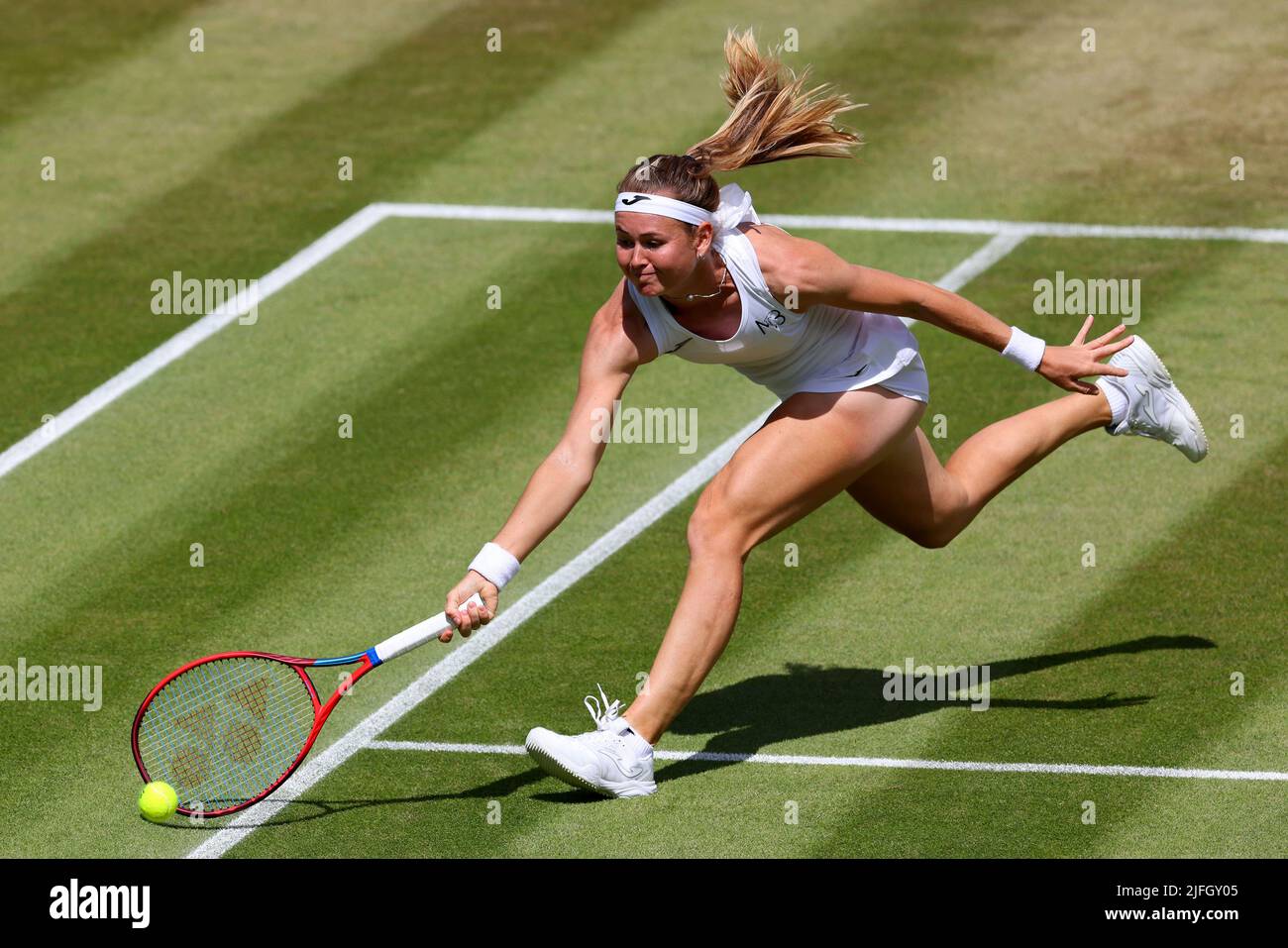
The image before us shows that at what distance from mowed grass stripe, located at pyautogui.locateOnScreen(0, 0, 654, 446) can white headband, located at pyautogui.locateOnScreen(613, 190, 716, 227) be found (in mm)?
4995

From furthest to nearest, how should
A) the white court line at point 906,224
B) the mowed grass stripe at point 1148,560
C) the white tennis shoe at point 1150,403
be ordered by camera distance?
the white court line at point 906,224 → the white tennis shoe at point 1150,403 → the mowed grass stripe at point 1148,560

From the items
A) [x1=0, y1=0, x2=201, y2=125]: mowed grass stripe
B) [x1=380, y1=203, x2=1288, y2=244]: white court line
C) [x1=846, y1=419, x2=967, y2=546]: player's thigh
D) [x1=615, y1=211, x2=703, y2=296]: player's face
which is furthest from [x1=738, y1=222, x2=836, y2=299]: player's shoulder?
[x1=0, y1=0, x2=201, y2=125]: mowed grass stripe

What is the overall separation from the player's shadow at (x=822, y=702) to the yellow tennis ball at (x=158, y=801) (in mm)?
1853

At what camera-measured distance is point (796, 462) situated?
8.12 metres

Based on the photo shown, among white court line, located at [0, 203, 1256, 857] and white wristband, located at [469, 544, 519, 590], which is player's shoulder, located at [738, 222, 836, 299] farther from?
white court line, located at [0, 203, 1256, 857]

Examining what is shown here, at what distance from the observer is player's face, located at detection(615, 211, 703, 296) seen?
7.88 meters

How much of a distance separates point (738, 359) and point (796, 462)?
1.51 ft

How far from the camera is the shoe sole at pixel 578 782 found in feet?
25.7

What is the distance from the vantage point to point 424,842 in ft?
25.8

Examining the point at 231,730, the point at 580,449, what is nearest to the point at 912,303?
the point at 580,449

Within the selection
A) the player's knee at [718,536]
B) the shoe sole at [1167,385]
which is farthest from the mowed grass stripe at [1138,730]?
the player's knee at [718,536]

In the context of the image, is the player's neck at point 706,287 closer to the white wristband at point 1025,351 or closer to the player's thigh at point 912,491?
the player's thigh at point 912,491

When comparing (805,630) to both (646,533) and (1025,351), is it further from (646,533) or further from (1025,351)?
(1025,351)

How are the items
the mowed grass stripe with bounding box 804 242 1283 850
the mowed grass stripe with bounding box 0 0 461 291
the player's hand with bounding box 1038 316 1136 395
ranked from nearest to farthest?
the player's hand with bounding box 1038 316 1136 395, the mowed grass stripe with bounding box 804 242 1283 850, the mowed grass stripe with bounding box 0 0 461 291
